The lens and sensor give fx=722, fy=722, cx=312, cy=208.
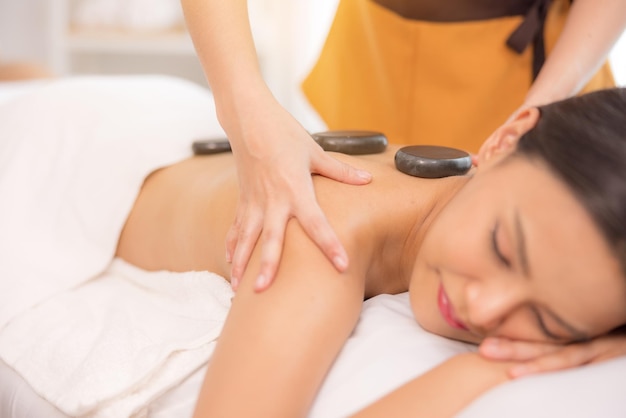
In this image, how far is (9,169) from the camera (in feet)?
4.84

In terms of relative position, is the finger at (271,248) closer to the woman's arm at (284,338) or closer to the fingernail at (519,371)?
the woman's arm at (284,338)

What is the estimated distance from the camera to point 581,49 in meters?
1.37

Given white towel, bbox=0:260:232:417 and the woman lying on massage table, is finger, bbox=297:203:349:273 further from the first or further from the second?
white towel, bbox=0:260:232:417

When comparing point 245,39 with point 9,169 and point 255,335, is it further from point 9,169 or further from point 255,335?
point 9,169

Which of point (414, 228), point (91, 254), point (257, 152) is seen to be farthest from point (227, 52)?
point (91, 254)

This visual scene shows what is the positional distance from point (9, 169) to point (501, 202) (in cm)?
104

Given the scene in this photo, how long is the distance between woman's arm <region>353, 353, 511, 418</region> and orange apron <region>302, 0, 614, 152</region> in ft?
3.11

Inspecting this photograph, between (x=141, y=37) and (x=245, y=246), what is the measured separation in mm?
2368

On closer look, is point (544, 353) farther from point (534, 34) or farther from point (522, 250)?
point (534, 34)

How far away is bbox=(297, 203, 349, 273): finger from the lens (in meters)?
0.93

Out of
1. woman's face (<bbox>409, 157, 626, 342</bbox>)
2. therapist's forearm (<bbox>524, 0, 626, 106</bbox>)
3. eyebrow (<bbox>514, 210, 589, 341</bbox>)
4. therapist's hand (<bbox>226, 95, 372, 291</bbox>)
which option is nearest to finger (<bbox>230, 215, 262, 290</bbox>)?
therapist's hand (<bbox>226, 95, 372, 291</bbox>)

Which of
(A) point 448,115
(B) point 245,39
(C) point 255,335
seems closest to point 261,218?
(C) point 255,335

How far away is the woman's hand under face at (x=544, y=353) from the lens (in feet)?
2.85

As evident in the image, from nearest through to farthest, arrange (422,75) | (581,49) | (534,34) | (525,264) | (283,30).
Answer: (525,264) < (581,49) < (534,34) < (422,75) < (283,30)
